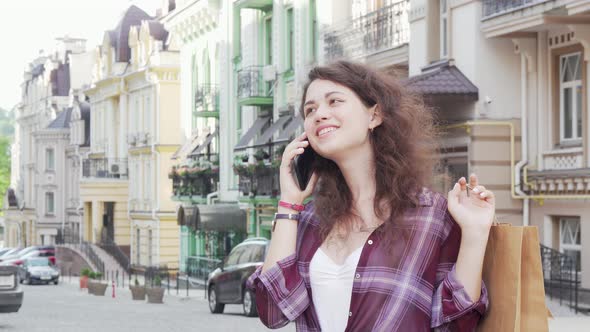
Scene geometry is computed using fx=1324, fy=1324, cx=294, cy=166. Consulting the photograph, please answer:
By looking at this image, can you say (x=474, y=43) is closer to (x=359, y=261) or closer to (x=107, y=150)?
(x=359, y=261)

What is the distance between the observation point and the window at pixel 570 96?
874 inches

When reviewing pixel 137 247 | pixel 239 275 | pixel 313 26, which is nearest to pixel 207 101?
pixel 313 26

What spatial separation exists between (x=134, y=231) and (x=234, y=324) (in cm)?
3766

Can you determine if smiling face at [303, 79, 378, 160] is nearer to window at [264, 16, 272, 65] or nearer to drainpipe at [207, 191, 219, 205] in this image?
window at [264, 16, 272, 65]

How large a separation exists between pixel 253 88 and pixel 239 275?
14.9 metres

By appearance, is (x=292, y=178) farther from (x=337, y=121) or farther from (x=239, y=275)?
(x=239, y=275)

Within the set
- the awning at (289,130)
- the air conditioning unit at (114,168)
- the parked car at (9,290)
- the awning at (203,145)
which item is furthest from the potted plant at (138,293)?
the air conditioning unit at (114,168)

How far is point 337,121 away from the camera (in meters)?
4.45

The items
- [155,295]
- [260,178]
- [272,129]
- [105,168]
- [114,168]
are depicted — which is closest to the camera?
[155,295]

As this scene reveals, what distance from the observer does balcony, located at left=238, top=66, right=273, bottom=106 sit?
39.8 metres

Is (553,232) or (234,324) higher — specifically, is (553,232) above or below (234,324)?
above

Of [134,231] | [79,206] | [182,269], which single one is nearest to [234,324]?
[182,269]

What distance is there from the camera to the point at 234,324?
2388cm

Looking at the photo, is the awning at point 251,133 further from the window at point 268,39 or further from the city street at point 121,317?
the city street at point 121,317
